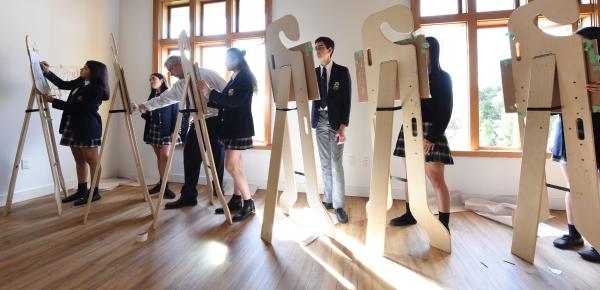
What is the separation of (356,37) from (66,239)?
121 inches

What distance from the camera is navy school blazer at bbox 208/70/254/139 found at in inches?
84.8

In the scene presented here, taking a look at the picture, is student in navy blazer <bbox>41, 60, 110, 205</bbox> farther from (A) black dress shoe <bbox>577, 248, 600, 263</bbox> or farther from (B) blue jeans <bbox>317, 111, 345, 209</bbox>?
(A) black dress shoe <bbox>577, 248, 600, 263</bbox>

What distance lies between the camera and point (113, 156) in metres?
4.09

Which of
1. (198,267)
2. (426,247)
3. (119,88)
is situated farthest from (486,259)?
(119,88)

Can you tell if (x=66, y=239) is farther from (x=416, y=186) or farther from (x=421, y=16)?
(x=421, y=16)

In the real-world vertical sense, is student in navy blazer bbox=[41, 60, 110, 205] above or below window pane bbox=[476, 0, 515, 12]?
below

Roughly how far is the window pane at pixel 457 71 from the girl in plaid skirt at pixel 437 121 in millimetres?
1416

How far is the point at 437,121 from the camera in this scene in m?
1.81

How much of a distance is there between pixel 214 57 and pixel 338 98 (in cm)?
222

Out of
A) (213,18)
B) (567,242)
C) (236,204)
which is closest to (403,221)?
(567,242)

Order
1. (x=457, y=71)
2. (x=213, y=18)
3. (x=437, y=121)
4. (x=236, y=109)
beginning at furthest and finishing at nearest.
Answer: (x=213, y=18)
(x=457, y=71)
(x=236, y=109)
(x=437, y=121)

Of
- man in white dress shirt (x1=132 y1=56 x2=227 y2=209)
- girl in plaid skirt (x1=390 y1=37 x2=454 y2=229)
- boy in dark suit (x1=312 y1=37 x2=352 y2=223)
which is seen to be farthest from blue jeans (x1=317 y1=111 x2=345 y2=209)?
man in white dress shirt (x1=132 y1=56 x2=227 y2=209)

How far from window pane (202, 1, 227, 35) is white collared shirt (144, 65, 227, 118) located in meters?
1.54

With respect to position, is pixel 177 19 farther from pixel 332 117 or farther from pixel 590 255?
pixel 590 255
